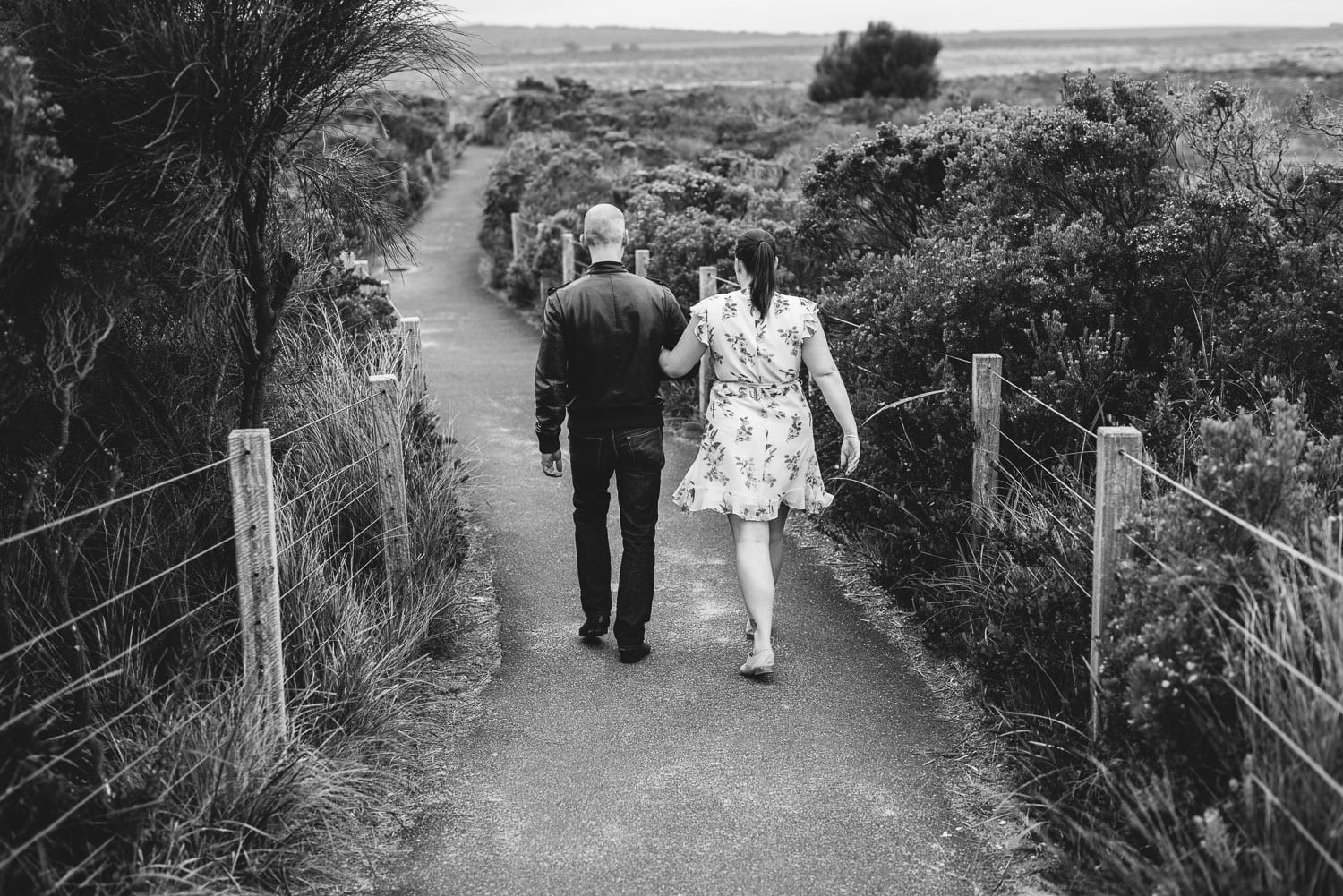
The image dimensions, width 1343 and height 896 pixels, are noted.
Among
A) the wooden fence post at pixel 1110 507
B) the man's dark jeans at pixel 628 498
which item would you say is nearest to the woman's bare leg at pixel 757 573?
the man's dark jeans at pixel 628 498

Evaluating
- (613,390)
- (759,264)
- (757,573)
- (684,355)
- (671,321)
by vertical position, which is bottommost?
(757,573)

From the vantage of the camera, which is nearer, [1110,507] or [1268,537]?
[1268,537]

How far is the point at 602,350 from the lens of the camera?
19.4 feet

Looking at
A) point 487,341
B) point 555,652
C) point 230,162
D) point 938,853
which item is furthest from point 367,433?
point 487,341

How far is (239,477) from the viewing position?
4328 mm

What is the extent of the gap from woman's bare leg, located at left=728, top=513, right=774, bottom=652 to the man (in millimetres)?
504

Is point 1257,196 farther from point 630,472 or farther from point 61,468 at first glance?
point 61,468

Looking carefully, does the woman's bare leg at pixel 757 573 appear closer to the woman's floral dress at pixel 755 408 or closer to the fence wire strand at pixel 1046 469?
the woman's floral dress at pixel 755 408

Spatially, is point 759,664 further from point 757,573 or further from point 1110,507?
point 1110,507

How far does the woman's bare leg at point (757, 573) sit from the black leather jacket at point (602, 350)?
2.41ft

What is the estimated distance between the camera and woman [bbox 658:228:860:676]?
5680 mm

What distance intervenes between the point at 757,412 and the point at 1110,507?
6.09ft

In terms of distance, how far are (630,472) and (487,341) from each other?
35.4 feet

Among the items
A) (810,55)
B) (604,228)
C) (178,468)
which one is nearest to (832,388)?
(604,228)
